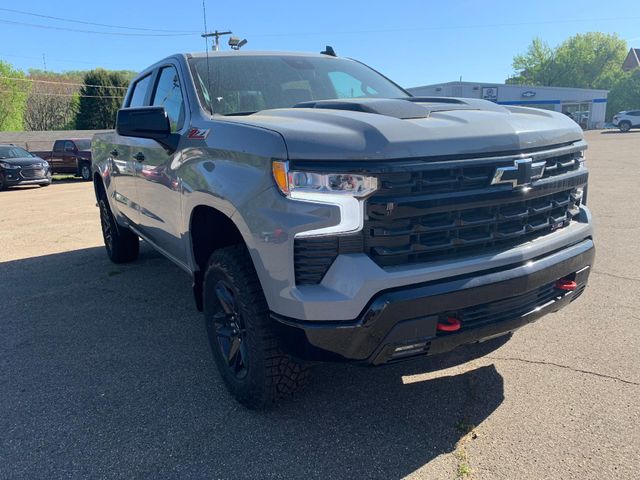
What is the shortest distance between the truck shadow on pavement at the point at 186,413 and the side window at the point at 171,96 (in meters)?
1.59

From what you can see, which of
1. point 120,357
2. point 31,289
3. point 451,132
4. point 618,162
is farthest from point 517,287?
point 618,162

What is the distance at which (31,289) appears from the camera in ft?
17.5

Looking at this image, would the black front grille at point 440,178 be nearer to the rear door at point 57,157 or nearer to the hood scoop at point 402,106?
the hood scoop at point 402,106

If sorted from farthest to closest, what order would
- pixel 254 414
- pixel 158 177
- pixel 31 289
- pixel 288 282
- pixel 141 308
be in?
pixel 31 289
pixel 141 308
pixel 158 177
pixel 254 414
pixel 288 282

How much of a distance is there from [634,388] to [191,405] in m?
2.50

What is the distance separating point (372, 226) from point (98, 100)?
152 ft

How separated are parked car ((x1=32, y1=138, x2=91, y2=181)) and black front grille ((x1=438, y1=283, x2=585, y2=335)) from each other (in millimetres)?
21272

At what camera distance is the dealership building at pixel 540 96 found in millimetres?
44219

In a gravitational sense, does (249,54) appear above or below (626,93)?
below

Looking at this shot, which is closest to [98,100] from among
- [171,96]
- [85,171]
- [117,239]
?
[85,171]

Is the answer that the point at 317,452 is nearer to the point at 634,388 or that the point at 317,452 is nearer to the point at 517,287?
the point at 517,287

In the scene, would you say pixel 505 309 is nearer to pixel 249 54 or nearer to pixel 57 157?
pixel 249 54

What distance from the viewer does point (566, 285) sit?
2680mm

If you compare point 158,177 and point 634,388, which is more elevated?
point 158,177
